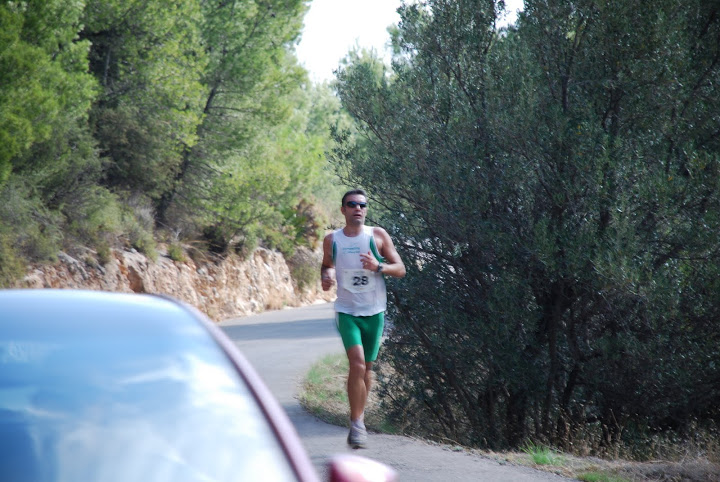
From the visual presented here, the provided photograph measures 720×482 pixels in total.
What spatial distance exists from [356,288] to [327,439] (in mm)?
1851

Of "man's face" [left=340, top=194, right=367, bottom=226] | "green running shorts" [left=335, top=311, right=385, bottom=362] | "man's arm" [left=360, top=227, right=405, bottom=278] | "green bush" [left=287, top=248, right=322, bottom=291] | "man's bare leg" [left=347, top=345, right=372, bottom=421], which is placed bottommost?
"green bush" [left=287, top=248, right=322, bottom=291]

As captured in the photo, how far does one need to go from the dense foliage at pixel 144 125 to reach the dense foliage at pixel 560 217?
119 inches

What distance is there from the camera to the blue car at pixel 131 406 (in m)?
2.25

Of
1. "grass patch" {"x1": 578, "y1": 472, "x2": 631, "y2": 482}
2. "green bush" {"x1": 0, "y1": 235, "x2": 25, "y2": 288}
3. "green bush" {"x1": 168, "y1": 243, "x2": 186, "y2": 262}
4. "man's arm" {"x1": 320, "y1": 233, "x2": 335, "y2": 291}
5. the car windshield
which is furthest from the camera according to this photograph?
"green bush" {"x1": 168, "y1": 243, "x2": 186, "y2": 262}

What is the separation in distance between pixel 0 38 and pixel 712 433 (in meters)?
13.9

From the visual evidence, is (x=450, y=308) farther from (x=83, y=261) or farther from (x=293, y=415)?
(x=83, y=261)

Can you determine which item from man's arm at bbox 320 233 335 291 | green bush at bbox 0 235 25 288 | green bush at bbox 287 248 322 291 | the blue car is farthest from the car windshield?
green bush at bbox 287 248 322 291

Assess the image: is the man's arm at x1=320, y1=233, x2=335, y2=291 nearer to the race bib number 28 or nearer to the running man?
the running man

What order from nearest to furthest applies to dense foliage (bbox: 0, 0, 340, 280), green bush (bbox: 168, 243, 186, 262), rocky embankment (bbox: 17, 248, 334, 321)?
dense foliage (bbox: 0, 0, 340, 280)
rocky embankment (bbox: 17, 248, 334, 321)
green bush (bbox: 168, 243, 186, 262)

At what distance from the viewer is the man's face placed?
269 inches

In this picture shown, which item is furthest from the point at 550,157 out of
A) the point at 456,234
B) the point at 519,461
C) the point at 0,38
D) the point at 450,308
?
the point at 0,38

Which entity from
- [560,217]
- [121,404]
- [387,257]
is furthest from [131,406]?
[560,217]

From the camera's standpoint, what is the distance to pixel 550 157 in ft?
29.7

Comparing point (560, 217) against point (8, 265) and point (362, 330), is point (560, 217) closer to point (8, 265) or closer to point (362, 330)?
point (362, 330)
